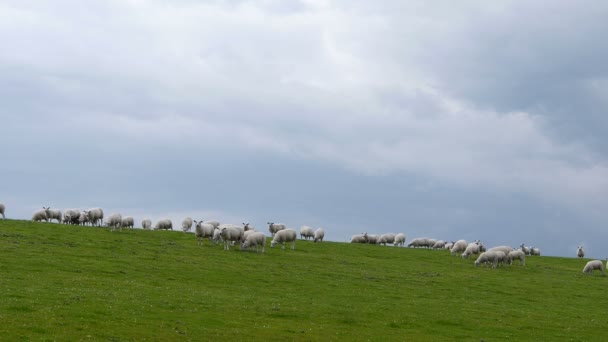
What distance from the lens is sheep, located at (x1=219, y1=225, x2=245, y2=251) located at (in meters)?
54.9

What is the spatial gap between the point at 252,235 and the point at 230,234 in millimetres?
1928

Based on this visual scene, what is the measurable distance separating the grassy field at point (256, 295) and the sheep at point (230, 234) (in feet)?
3.50

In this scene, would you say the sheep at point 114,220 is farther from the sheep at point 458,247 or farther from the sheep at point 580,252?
the sheep at point 580,252

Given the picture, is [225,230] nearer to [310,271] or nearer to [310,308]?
[310,271]

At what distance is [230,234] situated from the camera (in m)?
55.2

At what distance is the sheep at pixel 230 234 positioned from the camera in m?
54.9

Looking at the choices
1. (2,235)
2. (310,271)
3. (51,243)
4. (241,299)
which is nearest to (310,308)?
(241,299)

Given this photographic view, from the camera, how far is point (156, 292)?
112 ft

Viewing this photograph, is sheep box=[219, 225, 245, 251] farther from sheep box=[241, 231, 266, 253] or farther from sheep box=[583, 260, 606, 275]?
sheep box=[583, 260, 606, 275]

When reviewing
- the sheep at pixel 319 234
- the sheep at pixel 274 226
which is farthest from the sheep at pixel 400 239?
the sheep at pixel 274 226

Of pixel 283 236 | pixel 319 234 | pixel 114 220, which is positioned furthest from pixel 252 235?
pixel 319 234

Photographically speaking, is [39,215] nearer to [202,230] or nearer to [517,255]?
[202,230]

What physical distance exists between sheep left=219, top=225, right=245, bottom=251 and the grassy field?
3.50ft

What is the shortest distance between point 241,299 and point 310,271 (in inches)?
552
